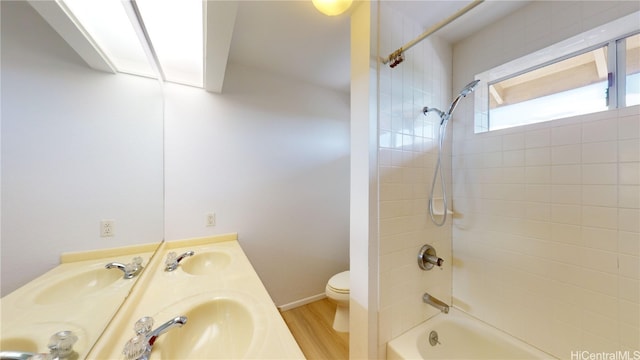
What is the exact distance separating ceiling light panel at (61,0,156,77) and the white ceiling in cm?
67

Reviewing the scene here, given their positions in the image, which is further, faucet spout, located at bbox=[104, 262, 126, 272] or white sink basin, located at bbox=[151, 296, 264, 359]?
faucet spout, located at bbox=[104, 262, 126, 272]

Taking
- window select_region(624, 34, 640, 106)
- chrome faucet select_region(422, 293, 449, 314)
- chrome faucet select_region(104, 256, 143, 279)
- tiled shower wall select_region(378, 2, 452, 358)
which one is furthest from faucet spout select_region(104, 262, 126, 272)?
window select_region(624, 34, 640, 106)

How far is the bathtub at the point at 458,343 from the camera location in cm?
119

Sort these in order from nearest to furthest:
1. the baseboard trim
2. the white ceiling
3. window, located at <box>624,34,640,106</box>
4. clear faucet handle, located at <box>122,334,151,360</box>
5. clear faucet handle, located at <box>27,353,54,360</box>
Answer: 1. clear faucet handle, located at <box>27,353,54,360</box>
2. clear faucet handle, located at <box>122,334,151,360</box>
3. window, located at <box>624,34,640,106</box>
4. the white ceiling
5. the baseboard trim

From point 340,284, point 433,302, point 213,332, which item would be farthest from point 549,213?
point 213,332

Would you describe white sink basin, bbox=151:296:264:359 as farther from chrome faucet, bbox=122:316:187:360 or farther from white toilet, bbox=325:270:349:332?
white toilet, bbox=325:270:349:332

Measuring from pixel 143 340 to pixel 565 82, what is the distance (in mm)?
2259

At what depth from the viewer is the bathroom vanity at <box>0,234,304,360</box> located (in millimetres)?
490

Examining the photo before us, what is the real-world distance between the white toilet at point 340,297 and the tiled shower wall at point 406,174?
488mm

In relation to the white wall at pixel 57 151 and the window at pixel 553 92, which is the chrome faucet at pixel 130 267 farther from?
the window at pixel 553 92

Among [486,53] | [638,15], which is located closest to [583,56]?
[638,15]

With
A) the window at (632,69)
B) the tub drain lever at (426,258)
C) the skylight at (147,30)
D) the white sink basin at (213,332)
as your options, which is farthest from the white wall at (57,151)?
the window at (632,69)

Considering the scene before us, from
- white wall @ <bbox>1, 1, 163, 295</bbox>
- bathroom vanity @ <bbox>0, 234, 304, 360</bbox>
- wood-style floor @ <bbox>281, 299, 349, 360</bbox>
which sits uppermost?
white wall @ <bbox>1, 1, 163, 295</bbox>

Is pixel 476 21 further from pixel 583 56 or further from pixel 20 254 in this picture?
pixel 20 254
